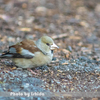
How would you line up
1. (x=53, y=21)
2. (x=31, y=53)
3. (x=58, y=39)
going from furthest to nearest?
(x=53, y=21), (x=58, y=39), (x=31, y=53)

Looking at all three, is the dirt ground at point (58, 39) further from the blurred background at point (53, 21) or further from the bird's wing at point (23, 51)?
the bird's wing at point (23, 51)

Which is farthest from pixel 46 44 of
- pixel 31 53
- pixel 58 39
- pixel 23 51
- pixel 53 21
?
pixel 53 21


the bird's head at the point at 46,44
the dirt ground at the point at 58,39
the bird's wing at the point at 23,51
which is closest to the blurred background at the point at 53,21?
the dirt ground at the point at 58,39

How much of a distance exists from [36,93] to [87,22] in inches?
186

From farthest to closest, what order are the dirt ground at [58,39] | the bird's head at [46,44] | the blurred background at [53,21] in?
1. the blurred background at [53,21]
2. the bird's head at [46,44]
3. the dirt ground at [58,39]

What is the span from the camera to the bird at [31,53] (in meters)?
4.17

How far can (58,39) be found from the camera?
6309 millimetres

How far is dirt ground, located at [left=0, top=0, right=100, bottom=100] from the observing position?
4.08 m

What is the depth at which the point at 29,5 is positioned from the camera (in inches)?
318

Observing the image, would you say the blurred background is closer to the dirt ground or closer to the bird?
the dirt ground

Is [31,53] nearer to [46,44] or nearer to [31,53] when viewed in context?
[31,53]

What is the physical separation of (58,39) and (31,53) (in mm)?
2259

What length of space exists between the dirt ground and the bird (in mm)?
240

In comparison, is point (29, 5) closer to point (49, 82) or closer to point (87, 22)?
point (87, 22)
